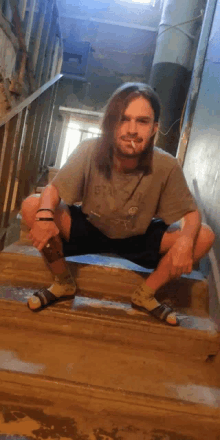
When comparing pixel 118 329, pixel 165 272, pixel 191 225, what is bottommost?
pixel 118 329

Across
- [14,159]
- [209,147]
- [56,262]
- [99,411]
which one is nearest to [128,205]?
[56,262]

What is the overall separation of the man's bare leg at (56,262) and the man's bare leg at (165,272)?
13.4 inches

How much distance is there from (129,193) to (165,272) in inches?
15.8

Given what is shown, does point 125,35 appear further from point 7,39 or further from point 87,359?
point 87,359

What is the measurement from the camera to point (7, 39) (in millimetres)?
3094

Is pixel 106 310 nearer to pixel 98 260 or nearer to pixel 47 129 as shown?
pixel 98 260

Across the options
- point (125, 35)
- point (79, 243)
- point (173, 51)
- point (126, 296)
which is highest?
point (125, 35)

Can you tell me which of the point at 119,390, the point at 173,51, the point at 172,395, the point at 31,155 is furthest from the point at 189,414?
the point at 173,51

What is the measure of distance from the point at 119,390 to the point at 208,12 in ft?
12.1

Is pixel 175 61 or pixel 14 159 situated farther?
pixel 175 61

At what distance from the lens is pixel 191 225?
1.45 meters

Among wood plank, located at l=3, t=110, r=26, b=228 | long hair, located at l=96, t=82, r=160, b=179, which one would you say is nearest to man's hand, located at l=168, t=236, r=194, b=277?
long hair, located at l=96, t=82, r=160, b=179

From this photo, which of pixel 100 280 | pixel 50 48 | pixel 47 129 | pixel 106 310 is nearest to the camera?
pixel 106 310

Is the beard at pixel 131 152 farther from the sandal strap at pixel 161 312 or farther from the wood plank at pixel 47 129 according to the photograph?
the wood plank at pixel 47 129
